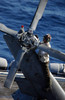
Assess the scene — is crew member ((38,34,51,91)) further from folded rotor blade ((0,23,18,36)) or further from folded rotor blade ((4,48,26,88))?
folded rotor blade ((0,23,18,36))

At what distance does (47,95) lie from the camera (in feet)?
73.9

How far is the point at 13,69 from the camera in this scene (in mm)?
19125

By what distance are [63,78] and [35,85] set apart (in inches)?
340

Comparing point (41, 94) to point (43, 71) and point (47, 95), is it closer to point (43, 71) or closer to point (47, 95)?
point (47, 95)

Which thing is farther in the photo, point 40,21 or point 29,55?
point 40,21

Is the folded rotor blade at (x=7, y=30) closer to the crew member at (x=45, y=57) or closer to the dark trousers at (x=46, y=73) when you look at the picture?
the crew member at (x=45, y=57)

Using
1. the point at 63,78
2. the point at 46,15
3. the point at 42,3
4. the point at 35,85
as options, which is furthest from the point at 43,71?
the point at 46,15

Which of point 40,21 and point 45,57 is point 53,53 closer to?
point 45,57

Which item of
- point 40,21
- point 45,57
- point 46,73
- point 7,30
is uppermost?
point 40,21

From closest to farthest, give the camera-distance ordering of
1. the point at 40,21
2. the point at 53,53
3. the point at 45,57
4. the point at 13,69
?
the point at 53,53, the point at 13,69, the point at 45,57, the point at 40,21

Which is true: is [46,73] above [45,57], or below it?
below

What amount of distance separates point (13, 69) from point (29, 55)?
6.47 ft

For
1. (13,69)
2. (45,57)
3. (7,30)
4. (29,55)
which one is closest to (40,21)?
(29,55)

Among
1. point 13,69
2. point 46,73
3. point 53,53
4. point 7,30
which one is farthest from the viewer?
point 46,73
